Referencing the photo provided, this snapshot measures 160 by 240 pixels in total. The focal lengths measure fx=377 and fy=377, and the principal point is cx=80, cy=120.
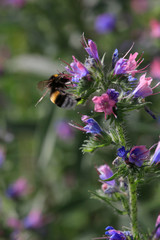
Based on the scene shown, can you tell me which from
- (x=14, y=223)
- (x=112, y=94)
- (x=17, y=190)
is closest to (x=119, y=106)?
(x=112, y=94)

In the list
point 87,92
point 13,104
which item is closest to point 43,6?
point 13,104

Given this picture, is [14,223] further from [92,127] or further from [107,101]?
[107,101]

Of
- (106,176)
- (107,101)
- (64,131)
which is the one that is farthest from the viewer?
(64,131)

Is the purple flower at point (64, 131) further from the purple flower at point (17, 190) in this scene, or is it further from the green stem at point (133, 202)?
A: the green stem at point (133, 202)

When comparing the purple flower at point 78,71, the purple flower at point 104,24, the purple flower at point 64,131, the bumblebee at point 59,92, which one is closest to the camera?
the purple flower at point 78,71

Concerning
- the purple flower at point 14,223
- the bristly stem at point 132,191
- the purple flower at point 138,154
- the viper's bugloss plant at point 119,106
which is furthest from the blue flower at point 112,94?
the purple flower at point 14,223

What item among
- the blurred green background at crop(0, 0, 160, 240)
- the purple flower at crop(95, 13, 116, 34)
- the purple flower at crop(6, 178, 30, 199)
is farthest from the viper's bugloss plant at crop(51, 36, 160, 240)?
the purple flower at crop(95, 13, 116, 34)

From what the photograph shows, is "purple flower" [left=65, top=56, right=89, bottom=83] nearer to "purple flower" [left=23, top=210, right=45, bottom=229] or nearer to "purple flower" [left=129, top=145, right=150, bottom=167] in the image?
"purple flower" [left=129, top=145, right=150, bottom=167]
